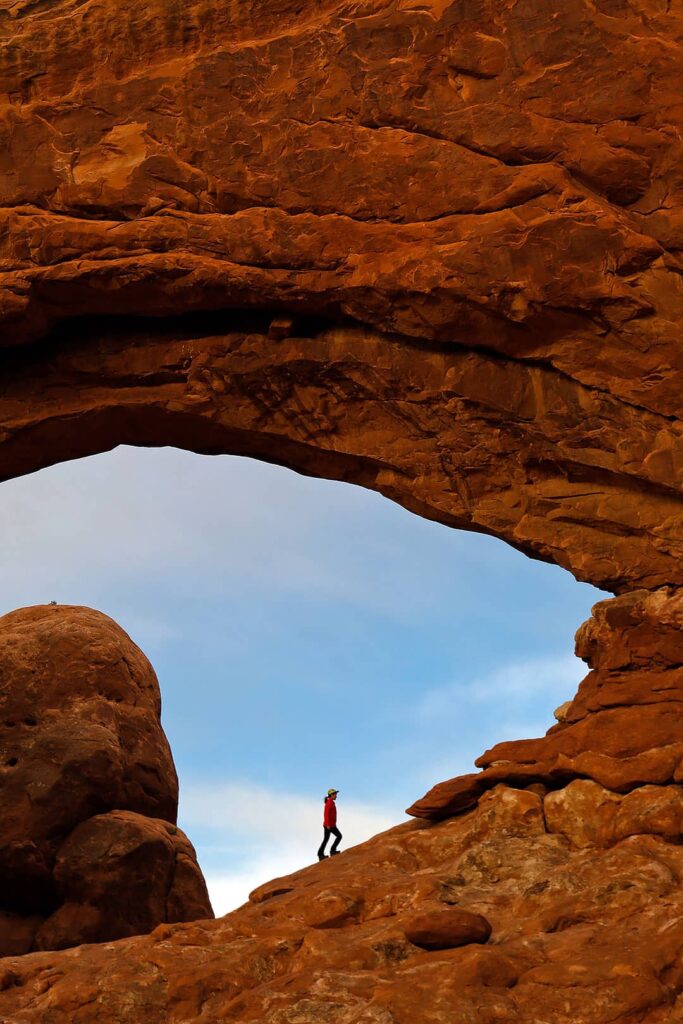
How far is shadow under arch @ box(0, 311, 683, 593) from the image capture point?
598 inches

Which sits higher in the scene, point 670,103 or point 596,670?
point 670,103

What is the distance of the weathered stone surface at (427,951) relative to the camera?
9727mm

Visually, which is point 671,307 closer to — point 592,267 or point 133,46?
point 592,267

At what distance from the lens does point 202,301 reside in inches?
637

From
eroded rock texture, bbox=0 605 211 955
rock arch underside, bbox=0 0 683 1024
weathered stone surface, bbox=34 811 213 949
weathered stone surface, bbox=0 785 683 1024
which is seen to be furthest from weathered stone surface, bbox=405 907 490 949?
eroded rock texture, bbox=0 605 211 955

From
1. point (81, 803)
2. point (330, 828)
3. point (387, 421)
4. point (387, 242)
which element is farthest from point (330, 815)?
point (387, 242)

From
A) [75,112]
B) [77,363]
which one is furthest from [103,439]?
[75,112]

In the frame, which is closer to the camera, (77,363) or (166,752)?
(77,363)

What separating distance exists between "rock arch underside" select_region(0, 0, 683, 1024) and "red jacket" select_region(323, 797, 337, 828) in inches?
271

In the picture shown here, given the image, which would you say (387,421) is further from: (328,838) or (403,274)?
(328,838)

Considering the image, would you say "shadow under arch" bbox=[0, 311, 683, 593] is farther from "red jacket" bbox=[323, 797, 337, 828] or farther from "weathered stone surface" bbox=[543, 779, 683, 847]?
"red jacket" bbox=[323, 797, 337, 828]

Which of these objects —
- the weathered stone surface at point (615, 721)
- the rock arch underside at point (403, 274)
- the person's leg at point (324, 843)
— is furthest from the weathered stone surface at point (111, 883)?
the weathered stone surface at point (615, 721)

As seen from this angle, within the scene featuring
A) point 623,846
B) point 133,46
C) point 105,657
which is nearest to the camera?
point 623,846

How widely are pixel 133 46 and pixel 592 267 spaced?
749 cm
